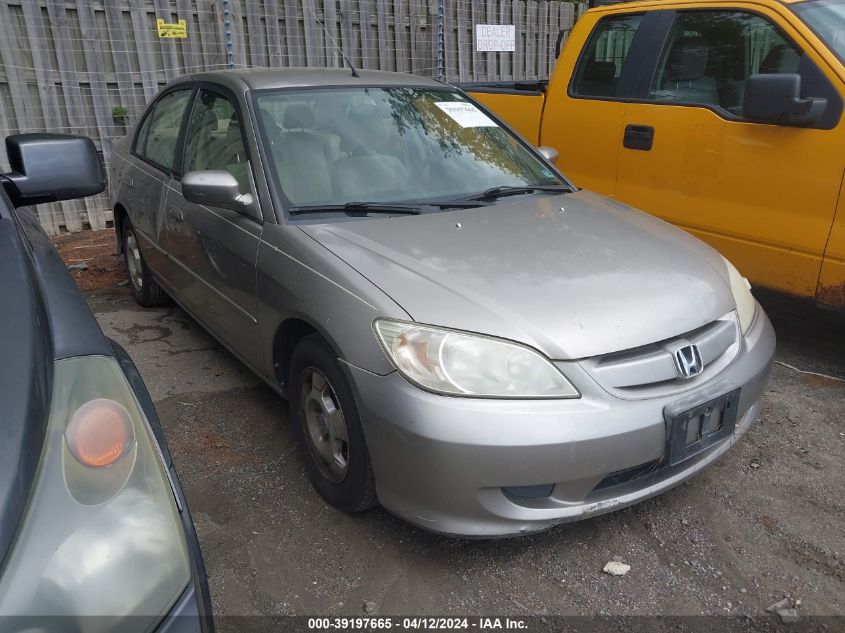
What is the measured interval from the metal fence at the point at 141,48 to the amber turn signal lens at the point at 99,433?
5250 mm

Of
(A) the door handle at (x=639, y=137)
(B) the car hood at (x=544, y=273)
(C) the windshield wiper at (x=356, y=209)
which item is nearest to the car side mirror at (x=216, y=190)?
(C) the windshield wiper at (x=356, y=209)

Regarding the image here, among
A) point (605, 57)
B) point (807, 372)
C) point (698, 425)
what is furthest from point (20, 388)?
point (605, 57)

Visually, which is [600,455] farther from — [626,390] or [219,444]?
[219,444]

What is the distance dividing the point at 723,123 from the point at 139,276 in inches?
153

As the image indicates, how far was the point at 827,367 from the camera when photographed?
3939 millimetres

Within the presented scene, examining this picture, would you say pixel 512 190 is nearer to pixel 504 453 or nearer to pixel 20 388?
pixel 504 453

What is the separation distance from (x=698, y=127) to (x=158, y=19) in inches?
211

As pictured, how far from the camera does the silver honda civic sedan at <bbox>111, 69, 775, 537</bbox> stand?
2197 mm

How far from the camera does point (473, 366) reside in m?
2.21

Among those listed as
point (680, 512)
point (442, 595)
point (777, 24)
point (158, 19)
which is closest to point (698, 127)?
point (777, 24)

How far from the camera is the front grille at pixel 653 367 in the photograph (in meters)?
2.26

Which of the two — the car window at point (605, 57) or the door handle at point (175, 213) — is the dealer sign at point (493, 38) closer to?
the car window at point (605, 57)

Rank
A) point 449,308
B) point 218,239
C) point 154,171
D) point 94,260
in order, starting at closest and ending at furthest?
point 449,308 < point 218,239 < point 154,171 < point 94,260

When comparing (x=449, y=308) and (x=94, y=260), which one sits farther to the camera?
(x=94, y=260)
